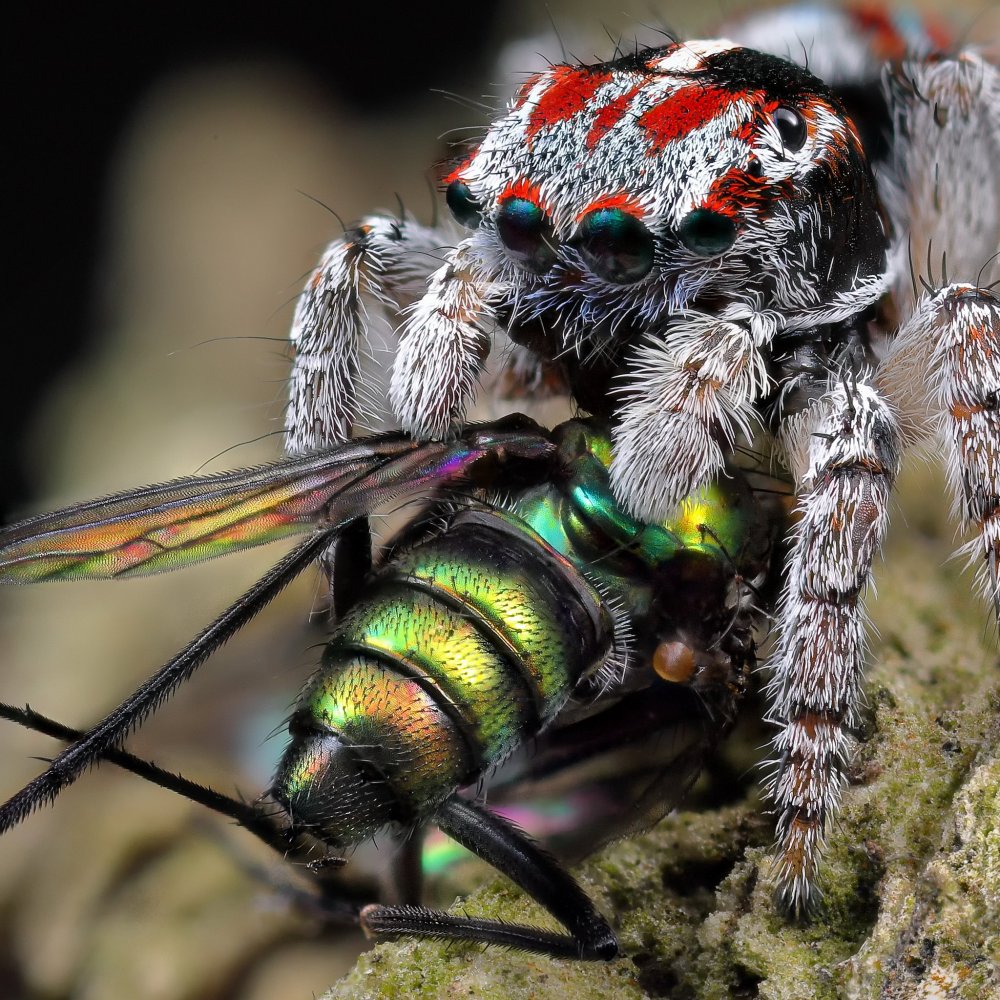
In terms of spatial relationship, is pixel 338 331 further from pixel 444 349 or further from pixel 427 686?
pixel 427 686

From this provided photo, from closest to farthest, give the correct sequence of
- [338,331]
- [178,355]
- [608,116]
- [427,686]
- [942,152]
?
1. [427,686]
2. [608,116]
3. [338,331]
4. [942,152]
5. [178,355]

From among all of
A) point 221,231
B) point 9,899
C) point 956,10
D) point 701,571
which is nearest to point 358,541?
point 701,571

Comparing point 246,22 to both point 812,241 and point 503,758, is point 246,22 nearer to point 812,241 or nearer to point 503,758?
point 812,241

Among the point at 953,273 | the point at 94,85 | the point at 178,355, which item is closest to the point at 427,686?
the point at 953,273

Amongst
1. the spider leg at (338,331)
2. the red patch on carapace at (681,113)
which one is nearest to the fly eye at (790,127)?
the red patch on carapace at (681,113)

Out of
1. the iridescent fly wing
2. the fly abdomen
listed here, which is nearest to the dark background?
the iridescent fly wing

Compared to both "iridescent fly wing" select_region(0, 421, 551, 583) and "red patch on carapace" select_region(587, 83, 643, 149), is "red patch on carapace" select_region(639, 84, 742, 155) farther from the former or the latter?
"iridescent fly wing" select_region(0, 421, 551, 583)

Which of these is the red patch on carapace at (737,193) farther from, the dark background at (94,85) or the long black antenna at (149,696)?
the dark background at (94,85)

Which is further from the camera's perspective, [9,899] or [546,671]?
[9,899]
